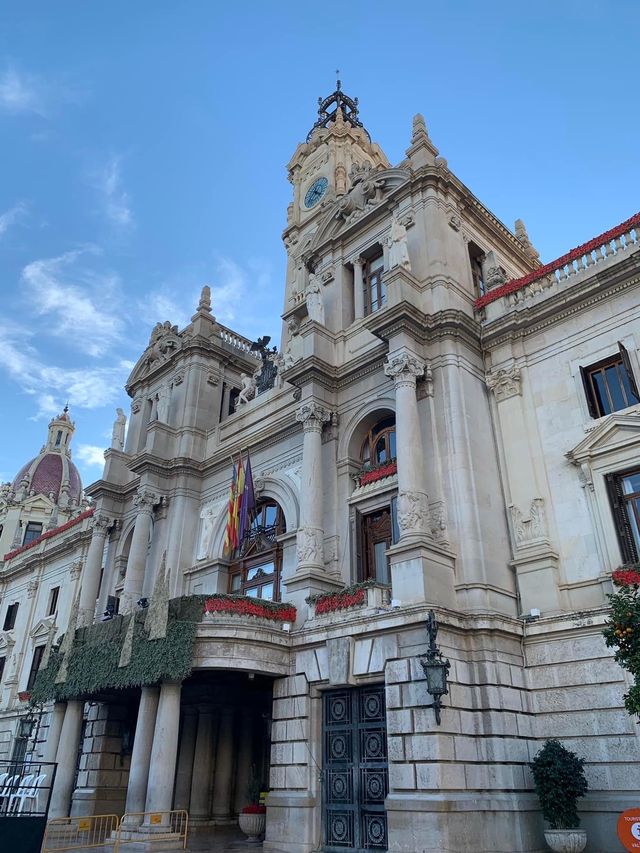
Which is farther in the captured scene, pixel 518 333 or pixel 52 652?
pixel 52 652

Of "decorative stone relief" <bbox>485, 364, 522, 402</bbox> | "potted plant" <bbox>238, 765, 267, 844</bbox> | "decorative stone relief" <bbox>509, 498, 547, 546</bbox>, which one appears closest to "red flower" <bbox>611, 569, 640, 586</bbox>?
"decorative stone relief" <bbox>509, 498, 547, 546</bbox>

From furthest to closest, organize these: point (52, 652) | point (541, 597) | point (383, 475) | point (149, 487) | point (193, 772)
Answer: point (149, 487) < point (52, 652) < point (193, 772) < point (383, 475) < point (541, 597)

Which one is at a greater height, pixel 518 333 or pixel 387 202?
pixel 387 202

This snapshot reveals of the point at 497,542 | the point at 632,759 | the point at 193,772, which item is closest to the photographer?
the point at 632,759

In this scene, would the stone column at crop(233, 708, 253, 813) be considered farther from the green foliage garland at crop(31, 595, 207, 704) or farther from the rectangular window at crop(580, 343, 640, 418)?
the rectangular window at crop(580, 343, 640, 418)

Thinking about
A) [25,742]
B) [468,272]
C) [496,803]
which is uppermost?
[468,272]

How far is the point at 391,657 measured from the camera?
1783 cm

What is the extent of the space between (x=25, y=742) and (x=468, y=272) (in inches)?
1327

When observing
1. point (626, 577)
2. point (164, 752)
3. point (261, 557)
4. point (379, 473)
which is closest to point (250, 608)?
point (164, 752)

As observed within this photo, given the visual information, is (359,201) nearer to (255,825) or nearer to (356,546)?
(356,546)

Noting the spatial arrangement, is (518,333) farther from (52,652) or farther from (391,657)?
(52,652)

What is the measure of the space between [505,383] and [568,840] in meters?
13.1

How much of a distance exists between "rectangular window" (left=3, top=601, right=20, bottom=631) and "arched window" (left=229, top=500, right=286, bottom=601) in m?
26.9

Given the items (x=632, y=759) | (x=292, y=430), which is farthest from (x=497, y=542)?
(x=292, y=430)
